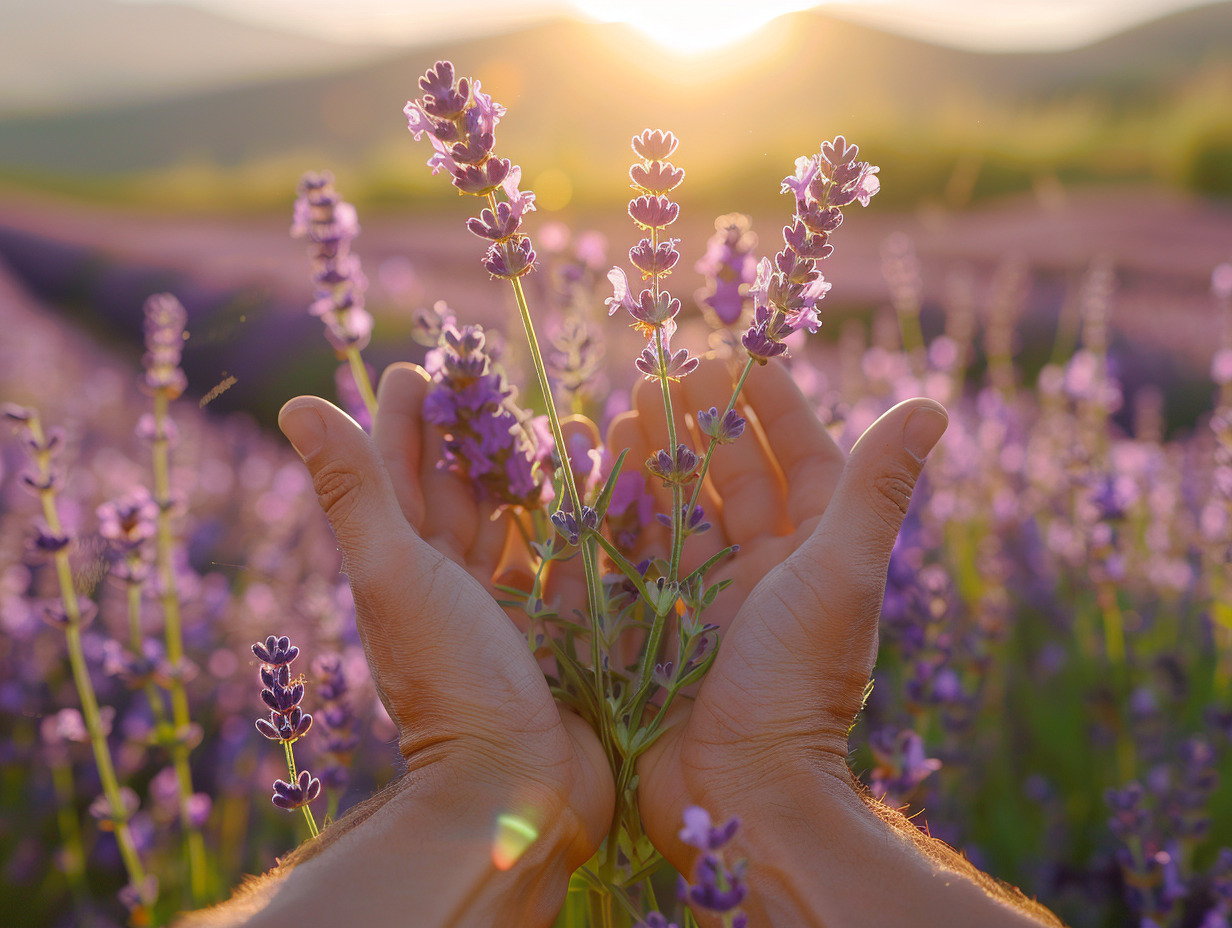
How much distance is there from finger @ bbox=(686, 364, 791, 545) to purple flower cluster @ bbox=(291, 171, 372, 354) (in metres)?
0.80

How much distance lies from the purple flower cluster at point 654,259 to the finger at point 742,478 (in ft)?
2.32

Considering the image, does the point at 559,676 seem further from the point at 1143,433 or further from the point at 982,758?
the point at 1143,433

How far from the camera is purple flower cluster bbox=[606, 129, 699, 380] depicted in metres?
1.18

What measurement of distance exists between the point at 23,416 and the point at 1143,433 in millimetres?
4319

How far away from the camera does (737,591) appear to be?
5.82ft

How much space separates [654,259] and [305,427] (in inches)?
25.6

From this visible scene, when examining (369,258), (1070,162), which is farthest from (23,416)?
(1070,162)

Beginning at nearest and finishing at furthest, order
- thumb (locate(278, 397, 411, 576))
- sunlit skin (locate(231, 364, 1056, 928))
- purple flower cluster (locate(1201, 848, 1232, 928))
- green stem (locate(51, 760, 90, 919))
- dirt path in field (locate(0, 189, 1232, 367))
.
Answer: sunlit skin (locate(231, 364, 1056, 928)) → thumb (locate(278, 397, 411, 576)) → purple flower cluster (locate(1201, 848, 1232, 928)) → green stem (locate(51, 760, 90, 919)) → dirt path in field (locate(0, 189, 1232, 367))

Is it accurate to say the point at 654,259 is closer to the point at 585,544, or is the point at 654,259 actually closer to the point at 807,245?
the point at 807,245

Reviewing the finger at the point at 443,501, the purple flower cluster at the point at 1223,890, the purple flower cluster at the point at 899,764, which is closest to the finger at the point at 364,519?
the finger at the point at 443,501

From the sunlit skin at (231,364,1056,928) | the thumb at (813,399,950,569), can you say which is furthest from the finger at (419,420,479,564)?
the thumb at (813,399,950,569)

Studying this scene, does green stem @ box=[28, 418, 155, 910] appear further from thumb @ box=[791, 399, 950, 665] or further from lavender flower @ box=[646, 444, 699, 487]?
thumb @ box=[791, 399, 950, 665]

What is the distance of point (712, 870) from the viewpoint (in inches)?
33.2

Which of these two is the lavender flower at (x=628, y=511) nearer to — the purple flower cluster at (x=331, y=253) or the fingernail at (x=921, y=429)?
the fingernail at (x=921, y=429)
